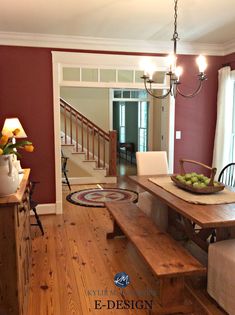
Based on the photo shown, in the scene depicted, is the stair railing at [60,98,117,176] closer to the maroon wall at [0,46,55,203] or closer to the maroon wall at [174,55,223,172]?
the maroon wall at [174,55,223,172]

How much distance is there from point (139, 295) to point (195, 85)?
3.53 metres

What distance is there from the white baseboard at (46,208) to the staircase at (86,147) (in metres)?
2.33

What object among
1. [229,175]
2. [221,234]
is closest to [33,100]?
[229,175]

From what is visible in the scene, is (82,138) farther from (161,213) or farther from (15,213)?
(15,213)

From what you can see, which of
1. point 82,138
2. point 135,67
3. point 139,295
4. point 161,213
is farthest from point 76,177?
point 139,295

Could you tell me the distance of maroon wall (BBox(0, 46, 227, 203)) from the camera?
4.26 meters

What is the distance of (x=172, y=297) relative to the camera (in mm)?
2221

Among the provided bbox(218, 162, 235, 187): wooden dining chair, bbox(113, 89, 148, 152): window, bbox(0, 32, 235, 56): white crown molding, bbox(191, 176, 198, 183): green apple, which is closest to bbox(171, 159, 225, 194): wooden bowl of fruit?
bbox(191, 176, 198, 183): green apple

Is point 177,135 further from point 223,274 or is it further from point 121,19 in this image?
point 223,274

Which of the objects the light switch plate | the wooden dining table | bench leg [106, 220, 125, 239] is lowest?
bench leg [106, 220, 125, 239]

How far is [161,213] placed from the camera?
3551 mm

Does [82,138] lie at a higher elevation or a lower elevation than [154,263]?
higher

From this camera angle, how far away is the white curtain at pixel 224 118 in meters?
4.77

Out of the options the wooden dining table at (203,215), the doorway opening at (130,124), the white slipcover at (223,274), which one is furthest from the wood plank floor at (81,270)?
the doorway opening at (130,124)
